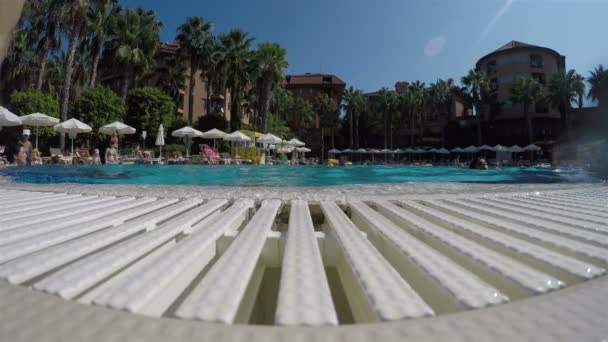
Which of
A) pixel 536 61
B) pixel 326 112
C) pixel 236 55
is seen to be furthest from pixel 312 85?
pixel 536 61

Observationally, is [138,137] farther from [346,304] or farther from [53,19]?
[346,304]

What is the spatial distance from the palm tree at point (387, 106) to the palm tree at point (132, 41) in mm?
29604

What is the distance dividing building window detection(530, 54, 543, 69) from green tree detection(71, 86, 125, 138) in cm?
4755

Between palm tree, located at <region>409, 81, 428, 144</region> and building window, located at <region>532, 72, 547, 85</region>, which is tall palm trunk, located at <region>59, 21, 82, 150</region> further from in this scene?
building window, located at <region>532, 72, 547, 85</region>

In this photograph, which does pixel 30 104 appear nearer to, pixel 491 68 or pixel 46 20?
pixel 46 20

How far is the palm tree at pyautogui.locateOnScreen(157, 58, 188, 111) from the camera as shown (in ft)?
101

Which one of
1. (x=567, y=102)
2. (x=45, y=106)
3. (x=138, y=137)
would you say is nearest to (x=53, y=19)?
(x=45, y=106)

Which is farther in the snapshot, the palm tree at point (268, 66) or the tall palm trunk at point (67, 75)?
the palm tree at point (268, 66)

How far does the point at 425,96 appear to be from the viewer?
43844 mm

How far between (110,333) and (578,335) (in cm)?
121

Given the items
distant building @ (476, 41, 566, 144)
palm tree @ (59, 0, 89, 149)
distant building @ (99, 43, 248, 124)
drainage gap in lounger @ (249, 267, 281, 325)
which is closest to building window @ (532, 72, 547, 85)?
distant building @ (476, 41, 566, 144)

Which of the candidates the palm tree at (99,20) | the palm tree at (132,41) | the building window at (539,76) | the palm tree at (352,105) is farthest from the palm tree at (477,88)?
the palm tree at (99,20)

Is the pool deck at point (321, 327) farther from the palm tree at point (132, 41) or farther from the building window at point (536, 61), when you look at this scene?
the building window at point (536, 61)

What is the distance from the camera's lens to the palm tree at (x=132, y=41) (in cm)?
2495
